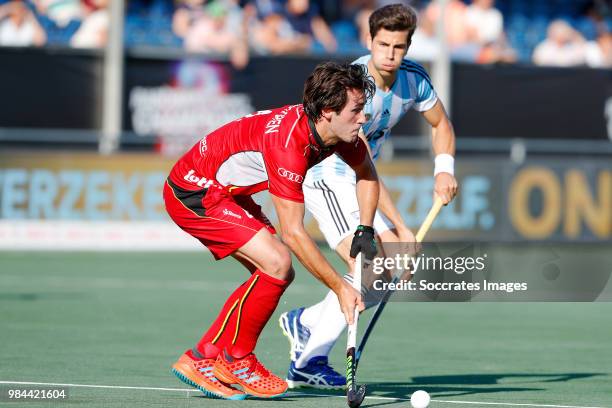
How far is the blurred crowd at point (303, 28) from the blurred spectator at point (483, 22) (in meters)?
0.02

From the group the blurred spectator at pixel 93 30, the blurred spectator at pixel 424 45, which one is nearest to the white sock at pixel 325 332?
the blurred spectator at pixel 93 30

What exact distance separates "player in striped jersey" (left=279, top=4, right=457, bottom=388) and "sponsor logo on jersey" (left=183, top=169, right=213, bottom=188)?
97 cm

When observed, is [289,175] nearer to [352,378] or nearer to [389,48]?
[352,378]

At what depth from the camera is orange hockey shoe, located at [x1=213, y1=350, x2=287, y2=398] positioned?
6873 mm

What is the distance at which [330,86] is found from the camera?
634cm

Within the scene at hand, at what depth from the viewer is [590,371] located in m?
8.34

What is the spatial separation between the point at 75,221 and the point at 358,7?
644 cm

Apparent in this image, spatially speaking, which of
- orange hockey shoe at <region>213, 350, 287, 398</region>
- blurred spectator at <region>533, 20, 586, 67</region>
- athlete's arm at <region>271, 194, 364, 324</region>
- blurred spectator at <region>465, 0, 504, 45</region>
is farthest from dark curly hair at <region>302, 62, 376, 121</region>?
blurred spectator at <region>533, 20, 586, 67</region>

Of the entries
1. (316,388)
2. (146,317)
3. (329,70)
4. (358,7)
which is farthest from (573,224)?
(329,70)

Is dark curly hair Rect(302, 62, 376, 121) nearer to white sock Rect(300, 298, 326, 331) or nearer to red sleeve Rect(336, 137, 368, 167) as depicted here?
red sleeve Rect(336, 137, 368, 167)

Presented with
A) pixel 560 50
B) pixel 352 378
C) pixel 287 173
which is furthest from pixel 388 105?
pixel 560 50

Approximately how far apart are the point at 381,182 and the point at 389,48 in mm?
776

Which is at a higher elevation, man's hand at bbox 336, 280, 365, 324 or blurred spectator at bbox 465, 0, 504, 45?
blurred spectator at bbox 465, 0, 504, 45

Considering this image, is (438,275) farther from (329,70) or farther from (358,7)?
(358,7)
